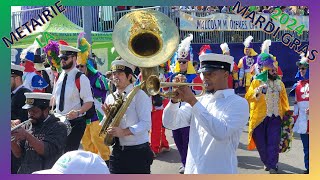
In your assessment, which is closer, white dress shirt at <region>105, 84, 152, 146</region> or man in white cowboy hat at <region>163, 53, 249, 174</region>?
man in white cowboy hat at <region>163, 53, 249, 174</region>

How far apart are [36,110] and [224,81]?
1598mm

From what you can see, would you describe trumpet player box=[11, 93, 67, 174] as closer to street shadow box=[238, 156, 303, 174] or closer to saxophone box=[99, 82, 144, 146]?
saxophone box=[99, 82, 144, 146]

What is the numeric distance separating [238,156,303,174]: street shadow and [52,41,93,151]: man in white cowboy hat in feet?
8.21

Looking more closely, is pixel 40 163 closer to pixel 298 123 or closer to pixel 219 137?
pixel 219 137

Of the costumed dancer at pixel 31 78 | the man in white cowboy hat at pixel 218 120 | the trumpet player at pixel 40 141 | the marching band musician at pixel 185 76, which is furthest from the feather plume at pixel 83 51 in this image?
the man in white cowboy hat at pixel 218 120

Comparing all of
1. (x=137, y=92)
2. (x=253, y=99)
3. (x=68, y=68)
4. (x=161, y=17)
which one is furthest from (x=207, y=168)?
(x=253, y=99)

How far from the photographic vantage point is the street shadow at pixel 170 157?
24.2 ft

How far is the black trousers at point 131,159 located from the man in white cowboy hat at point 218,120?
2.98 feet

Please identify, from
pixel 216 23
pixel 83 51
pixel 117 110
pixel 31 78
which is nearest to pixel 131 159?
pixel 117 110

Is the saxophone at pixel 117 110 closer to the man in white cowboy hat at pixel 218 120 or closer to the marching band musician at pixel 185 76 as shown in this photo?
the man in white cowboy hat at pixel 218 120

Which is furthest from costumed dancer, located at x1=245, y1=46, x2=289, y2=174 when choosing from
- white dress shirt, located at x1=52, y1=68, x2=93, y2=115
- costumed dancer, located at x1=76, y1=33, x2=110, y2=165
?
white dress shirt, located at x1=52, y1=68, x2=93, y2=115

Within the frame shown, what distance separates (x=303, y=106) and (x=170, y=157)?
2.15 m

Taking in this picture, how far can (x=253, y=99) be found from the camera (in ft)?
21.9

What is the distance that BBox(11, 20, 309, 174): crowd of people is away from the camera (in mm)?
3520
